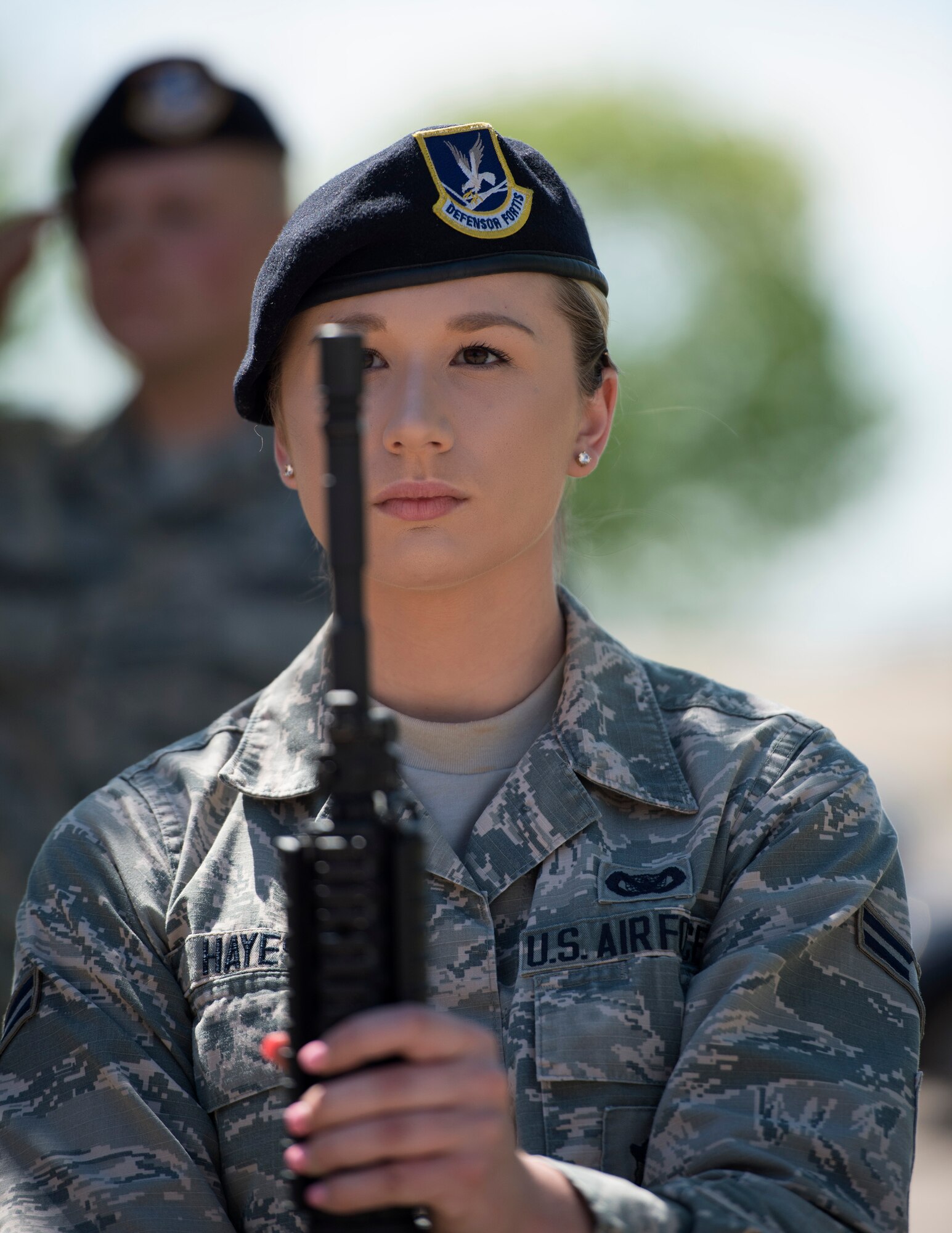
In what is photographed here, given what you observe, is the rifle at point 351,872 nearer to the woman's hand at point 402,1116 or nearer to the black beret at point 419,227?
the woman's hand at point 402,1116

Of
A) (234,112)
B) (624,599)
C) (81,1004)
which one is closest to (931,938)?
(234,112)

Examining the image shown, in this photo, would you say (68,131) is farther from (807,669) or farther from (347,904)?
(807,669)

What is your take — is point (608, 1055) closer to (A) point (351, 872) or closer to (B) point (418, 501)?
(A) point (351, 872)

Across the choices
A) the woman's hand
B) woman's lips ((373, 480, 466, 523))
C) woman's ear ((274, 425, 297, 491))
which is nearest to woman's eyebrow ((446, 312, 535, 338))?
woman's lips ((373, 480, 466, 523))

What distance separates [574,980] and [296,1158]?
0.69 metres

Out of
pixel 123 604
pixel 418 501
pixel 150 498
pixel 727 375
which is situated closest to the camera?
pixel 418 501

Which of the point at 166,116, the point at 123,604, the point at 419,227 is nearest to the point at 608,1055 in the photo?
the point at 419,227

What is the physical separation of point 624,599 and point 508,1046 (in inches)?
778

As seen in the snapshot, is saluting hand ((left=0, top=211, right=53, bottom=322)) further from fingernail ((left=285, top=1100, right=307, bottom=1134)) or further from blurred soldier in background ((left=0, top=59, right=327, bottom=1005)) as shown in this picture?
fingernail ((left=285, top=1100, right=307, bottom=1134))

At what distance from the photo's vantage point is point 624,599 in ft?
71.5

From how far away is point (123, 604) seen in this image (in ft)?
18.0

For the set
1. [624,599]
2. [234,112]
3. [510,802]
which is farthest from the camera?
[624,599]

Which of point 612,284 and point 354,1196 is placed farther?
point 612,284

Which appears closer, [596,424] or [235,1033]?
[235,1033]
